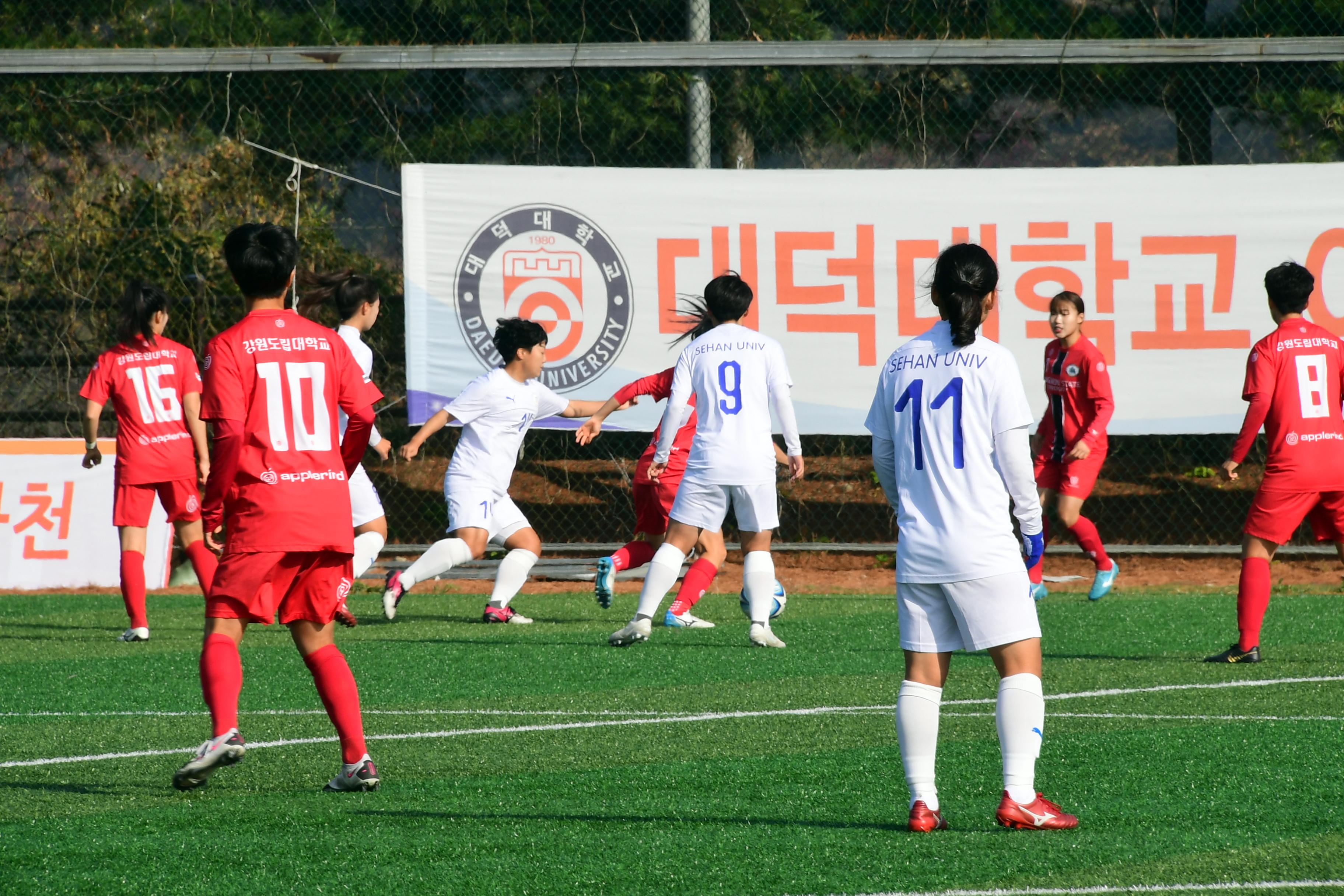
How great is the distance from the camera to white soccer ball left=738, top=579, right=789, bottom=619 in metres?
8.15

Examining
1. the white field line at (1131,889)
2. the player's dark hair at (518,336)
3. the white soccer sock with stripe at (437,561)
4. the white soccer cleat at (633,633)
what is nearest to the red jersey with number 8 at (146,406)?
the white soccer sock with stripe at (437,561)

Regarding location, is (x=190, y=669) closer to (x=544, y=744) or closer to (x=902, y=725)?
(x=544, y=744)

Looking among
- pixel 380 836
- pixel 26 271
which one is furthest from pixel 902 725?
pixel 26 271

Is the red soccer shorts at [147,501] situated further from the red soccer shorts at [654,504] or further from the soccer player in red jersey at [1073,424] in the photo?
the soccer player in red jersey at [1073,424]

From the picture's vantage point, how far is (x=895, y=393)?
400cm

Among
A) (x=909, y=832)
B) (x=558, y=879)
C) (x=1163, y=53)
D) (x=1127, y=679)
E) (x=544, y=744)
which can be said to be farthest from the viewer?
(x=1163, y=53)

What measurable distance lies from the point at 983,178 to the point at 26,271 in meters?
7.89

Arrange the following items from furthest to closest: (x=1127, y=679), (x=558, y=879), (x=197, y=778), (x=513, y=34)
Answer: (x=513, y=34) → (x=1127, y=679) → (x=197, y=778) → (x=558, y=879)

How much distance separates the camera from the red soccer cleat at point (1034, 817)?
385 centimetres

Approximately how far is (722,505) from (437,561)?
2158 mm

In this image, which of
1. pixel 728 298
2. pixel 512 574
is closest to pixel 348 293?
pixel 512 574

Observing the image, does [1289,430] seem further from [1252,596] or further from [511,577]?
[511,577]

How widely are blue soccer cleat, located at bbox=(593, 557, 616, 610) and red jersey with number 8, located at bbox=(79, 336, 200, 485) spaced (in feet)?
8.25

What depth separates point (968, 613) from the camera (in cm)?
384
